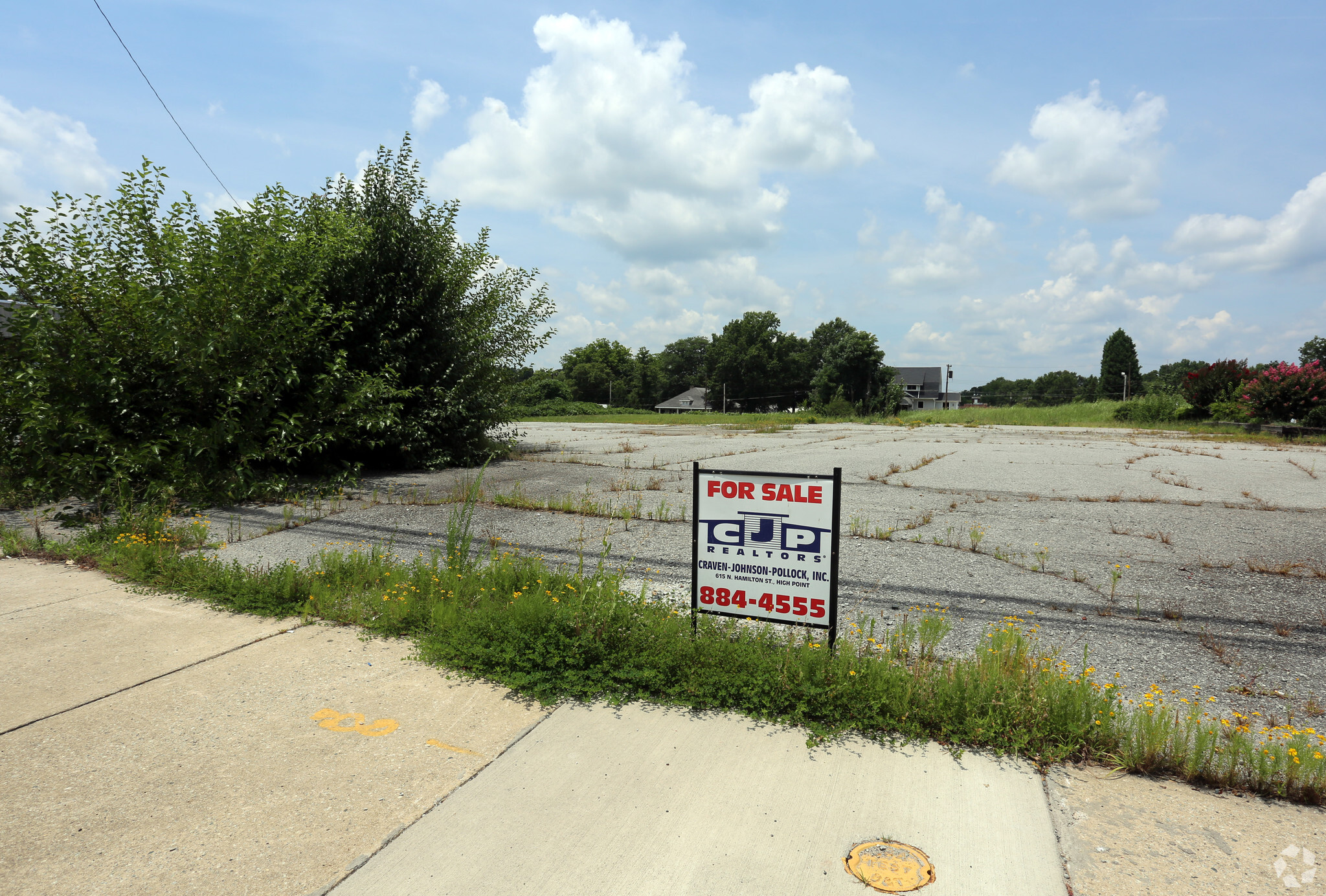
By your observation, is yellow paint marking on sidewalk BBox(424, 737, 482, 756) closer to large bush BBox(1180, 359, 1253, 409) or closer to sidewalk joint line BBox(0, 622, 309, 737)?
sidewalk joint line BBox(0, 622, 309, 737)

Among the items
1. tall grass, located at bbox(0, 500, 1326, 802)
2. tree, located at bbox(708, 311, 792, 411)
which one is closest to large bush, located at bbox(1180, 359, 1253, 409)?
tall grass, located at bbox(0, 500, 1326, 802)

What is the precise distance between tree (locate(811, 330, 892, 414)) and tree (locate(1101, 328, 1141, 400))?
3337 cm

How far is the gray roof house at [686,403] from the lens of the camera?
109 meters

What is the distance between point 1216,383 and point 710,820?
3764 centimetres

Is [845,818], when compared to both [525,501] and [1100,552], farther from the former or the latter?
[525,501]

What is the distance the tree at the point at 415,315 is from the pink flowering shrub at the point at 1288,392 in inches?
1135

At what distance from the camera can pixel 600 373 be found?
113 metres

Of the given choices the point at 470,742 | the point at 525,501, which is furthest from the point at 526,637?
the point at 525,501

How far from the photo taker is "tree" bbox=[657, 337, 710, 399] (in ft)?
421

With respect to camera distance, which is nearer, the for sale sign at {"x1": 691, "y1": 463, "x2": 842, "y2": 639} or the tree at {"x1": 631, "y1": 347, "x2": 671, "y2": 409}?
the for sale sign at {"x1": 691, "y1": 463, "x2": 842, "y2": 639}

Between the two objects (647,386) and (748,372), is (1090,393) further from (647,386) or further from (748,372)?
(647,386)

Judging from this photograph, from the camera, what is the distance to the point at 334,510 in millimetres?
8406

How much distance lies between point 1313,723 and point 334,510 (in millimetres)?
9037

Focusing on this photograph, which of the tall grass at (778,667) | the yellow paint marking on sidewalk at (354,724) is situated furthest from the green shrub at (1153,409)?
the yellow paint marking on sidewalk at (354,724)
